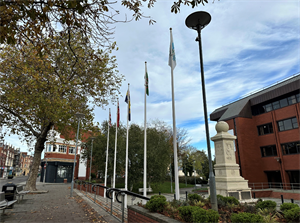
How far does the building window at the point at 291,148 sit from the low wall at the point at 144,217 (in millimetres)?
26781

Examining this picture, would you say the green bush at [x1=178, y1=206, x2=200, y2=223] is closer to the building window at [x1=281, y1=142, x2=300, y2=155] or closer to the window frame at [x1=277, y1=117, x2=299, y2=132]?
the building window at [x1=281, y1=142, x2=300, y2=155]

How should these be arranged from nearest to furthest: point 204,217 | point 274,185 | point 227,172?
point 204,217 → point 227,172 → point 274,185

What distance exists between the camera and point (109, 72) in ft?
58.9

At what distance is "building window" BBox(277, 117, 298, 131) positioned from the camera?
86.1 ft

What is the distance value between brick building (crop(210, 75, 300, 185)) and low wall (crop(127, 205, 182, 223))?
87.4ft

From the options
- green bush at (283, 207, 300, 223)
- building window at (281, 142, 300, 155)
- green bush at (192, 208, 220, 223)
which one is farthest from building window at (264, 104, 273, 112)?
green bush at (192, 208, 220, 223)

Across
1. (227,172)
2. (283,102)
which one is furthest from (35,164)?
(283,102)

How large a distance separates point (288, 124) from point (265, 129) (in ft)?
12.1

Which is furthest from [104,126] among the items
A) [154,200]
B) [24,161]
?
[24,161]

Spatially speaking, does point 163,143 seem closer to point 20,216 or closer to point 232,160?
point 232,160

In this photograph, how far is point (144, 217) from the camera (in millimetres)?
5637

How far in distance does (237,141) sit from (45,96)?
1053 inches

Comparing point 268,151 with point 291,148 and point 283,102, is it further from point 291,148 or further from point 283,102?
point 283,102

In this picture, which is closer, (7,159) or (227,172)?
(227,172)
